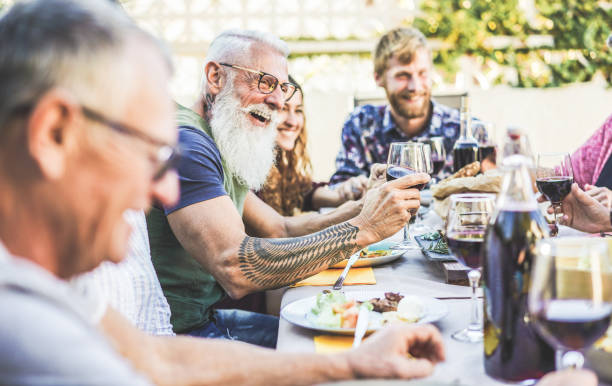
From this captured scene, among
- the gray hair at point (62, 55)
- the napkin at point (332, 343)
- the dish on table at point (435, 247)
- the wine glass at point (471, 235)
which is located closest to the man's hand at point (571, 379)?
the wine glass at point (471, 235)

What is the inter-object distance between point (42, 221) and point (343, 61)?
21.6 feet

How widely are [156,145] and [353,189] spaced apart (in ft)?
8.18

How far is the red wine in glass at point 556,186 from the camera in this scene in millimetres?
1940

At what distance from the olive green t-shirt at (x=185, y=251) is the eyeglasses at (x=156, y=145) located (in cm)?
98

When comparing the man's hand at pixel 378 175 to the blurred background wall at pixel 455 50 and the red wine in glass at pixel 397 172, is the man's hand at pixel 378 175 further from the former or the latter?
the blurred background wall at pixel 455 50

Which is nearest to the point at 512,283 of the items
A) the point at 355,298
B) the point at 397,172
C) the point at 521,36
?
the point at 355,298

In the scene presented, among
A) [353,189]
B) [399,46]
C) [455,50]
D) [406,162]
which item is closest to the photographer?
[406,162]

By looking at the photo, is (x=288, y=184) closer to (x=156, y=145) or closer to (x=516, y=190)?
(x=516, y=190)

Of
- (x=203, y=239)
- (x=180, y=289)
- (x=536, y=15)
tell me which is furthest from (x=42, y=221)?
(x=536, y=15)

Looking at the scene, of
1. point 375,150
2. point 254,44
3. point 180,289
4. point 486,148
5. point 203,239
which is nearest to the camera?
point 203,239

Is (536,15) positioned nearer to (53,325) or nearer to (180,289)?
(180,289)

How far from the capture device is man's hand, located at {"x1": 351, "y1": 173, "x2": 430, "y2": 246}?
1915 millimetres

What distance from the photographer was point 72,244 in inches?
30.5

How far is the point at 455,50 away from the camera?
687 centimetres
